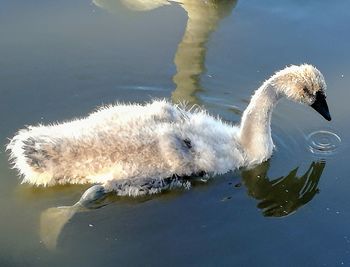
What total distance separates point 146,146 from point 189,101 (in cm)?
111

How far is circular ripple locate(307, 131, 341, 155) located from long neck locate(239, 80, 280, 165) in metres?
0.44

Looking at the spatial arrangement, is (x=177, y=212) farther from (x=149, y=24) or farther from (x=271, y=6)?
(x=271, y=6)

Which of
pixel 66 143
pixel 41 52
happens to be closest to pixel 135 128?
pixel 66 143

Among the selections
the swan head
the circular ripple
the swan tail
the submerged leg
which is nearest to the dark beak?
the swan head

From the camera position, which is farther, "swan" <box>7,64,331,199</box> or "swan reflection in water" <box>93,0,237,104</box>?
"swan reflection in water" <box>93,0,237,104</box>

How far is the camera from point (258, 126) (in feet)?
16.7

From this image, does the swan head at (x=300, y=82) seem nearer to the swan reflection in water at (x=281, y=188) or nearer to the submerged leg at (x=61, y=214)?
the swan reflection in water at (x=281, y=188)

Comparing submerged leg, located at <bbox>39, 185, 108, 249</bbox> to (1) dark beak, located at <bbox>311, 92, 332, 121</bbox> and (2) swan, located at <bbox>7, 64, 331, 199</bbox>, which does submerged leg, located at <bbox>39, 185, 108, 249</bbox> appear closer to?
(2) swan, located at <bbox>7, 64, 331, 199</bbox>

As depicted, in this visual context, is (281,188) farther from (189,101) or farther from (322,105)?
(189,101)

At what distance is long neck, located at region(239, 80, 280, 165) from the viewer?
5098 mm

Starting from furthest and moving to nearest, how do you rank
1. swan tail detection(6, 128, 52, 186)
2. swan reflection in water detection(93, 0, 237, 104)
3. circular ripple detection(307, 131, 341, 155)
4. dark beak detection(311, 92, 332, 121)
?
swan reflection in water detection(93, 0, 237, 104) < circular ripple detection(307, 131, 341, 155) < dark beak detection(311, 92, 332, 121) < swan tail detection(6, 128, 52, 186)

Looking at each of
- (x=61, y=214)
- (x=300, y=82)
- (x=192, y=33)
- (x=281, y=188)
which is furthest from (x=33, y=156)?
(x=192, y=33)

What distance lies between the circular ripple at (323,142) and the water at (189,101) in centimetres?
1

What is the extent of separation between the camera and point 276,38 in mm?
6699
